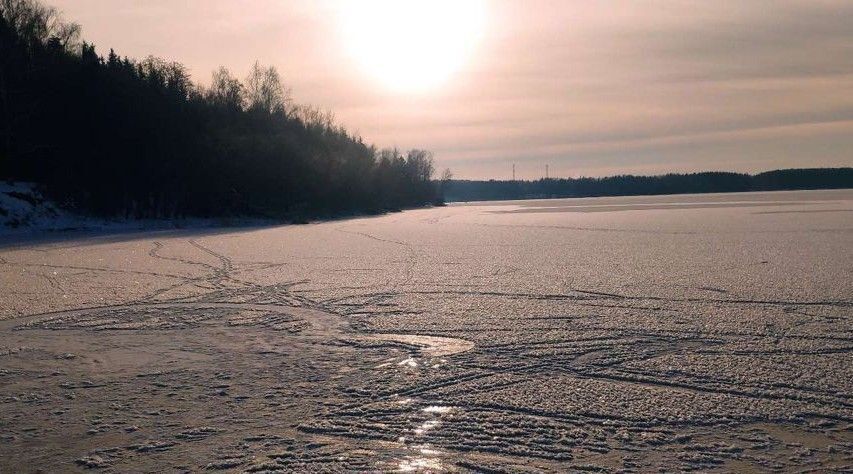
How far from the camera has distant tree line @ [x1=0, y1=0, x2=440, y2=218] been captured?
32.5 metres

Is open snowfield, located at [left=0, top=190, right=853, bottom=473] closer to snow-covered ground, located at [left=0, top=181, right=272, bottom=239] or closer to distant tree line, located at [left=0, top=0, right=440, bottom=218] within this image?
snow-covered ground, located at [left=0, top=181, right=272, bottom=239]

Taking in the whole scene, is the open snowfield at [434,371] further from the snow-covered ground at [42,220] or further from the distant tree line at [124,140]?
the distant tree line at [124,140]

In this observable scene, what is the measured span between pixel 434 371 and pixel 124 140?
3257 cm

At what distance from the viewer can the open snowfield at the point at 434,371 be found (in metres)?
3.67

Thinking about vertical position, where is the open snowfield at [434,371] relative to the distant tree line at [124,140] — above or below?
below

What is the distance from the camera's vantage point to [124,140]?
3388 centimetres

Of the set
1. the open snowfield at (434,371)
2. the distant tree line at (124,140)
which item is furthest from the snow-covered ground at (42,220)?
the open snowfield at (434,371)

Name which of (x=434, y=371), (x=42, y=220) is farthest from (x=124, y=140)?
(x=434, y=371)

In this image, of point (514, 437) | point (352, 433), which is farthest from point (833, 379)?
point (352, 433)

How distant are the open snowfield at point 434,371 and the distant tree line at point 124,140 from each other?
24404mm

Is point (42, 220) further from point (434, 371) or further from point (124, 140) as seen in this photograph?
point (434, 371)

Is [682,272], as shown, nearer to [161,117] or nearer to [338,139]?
[161,117]

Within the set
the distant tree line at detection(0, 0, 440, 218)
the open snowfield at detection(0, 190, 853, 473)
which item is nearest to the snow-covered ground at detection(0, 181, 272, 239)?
the distant tree line at detection(0, 0, 440, 218)

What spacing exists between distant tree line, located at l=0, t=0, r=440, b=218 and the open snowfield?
80.1 ft
